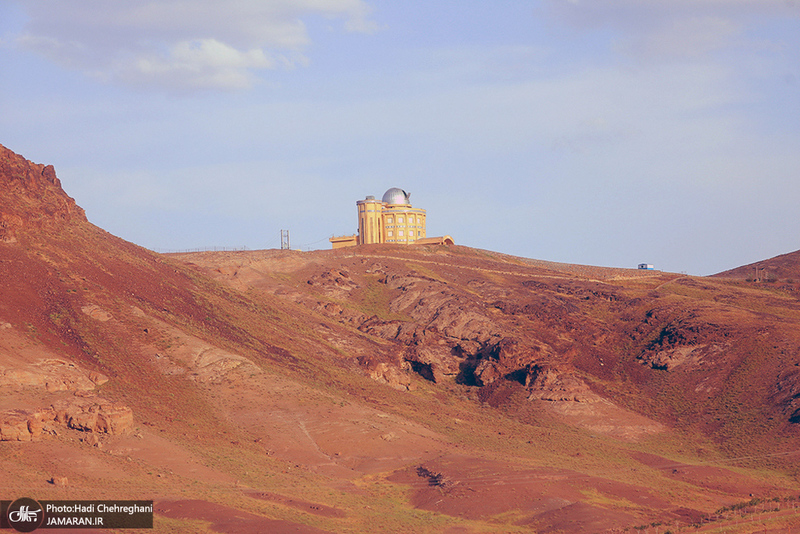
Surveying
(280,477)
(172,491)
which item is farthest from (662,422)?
(172,491)

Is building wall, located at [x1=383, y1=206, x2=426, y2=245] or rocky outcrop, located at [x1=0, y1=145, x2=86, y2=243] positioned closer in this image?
rocky outcrop, located at [x1=0, y1=145, x2=86, y2=243]

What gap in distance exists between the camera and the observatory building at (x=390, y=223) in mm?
114562

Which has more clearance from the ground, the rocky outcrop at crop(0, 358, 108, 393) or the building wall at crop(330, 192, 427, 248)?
the building wall at crop(330, 192, 427, 248)

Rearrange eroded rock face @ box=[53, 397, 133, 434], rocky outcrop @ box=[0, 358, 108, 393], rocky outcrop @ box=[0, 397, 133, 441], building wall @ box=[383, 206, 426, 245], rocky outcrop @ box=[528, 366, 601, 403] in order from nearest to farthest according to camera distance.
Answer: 1. rocky outcrop @ box=[0, 397, 133, 441]
2. eroded rock face @ box=[53, 397, 133, 434]
3. rocky outcrop @ box=[0, 358, 108, 393]
4. rocky outcrop @ box=[528, 366, 601, 403]
5. building wall @ box=[383, 206, 426, 245]

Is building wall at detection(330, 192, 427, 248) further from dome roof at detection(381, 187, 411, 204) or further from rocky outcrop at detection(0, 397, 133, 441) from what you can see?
rocky outcrop at detection(0, 397, 133, 441)

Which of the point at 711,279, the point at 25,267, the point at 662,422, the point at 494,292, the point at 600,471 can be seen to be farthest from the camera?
the point at 711,279

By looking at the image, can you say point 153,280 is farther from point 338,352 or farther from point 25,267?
point 338,352

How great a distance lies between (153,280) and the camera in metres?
66.7

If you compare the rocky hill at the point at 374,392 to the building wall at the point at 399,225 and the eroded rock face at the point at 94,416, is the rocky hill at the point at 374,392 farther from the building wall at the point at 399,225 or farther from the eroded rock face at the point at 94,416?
the building wall at the point at 399,225

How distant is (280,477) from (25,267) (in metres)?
26.8

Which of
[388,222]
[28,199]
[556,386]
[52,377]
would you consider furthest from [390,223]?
[52,377]

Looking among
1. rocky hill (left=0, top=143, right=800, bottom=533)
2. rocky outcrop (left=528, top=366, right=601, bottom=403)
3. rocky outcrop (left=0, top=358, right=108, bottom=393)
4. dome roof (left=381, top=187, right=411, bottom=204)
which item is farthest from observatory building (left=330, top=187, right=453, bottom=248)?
rocky outcrop (left=0, top=358, right=108, bottom=393)

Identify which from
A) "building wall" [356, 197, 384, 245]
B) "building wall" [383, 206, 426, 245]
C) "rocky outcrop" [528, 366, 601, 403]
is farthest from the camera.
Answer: "building wall" [383, 206, 426, 245]

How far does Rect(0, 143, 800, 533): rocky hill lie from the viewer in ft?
134
